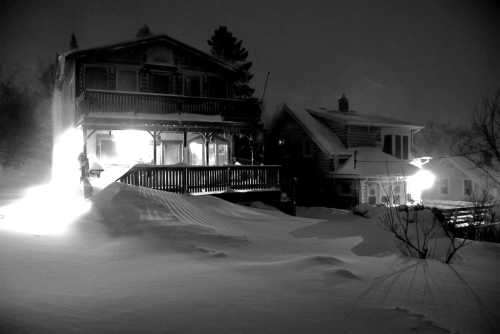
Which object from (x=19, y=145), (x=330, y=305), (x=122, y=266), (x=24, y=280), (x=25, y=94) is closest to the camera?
(x=330, y=305)

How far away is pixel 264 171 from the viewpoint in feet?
59.9

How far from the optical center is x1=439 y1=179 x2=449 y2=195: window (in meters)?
34.2

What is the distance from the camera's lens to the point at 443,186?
→ 34.4 metres

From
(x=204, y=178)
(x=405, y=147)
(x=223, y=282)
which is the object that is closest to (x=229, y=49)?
(x=405, y=147)

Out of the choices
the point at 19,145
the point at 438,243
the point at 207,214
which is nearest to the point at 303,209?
the point at 207,214

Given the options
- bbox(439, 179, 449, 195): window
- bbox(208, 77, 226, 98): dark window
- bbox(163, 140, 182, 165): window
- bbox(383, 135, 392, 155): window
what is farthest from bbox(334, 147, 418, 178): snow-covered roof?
bbox(163, 140, 182, 165): window

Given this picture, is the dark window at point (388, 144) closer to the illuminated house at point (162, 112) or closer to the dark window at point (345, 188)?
the dark window at point (345, 188)

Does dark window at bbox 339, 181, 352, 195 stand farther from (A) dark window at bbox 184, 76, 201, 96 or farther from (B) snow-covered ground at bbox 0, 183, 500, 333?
(B) snow-covered ground at bbox 0, 183, 500, 333

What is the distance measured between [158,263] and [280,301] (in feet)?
8.52

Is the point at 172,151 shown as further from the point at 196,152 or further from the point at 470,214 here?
the point at 470,214

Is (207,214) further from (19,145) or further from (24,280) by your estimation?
(19,145)

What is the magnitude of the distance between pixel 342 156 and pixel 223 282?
2167 centimetres

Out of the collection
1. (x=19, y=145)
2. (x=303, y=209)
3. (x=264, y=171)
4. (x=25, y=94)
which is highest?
(x=25, y=94)

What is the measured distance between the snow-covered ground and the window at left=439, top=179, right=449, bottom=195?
2795cm
